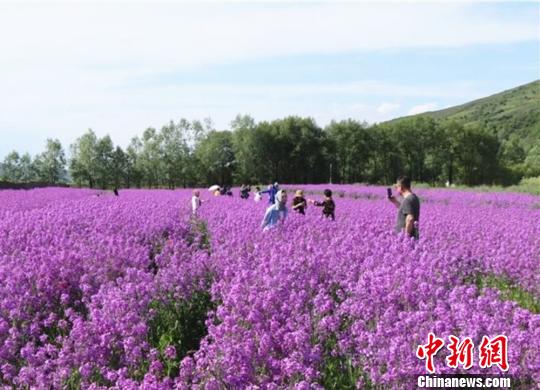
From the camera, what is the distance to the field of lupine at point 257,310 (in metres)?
4.20

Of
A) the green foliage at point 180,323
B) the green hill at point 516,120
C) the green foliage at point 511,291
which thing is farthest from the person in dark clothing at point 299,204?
the green hill at point 516,120

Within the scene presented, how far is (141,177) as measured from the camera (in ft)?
302

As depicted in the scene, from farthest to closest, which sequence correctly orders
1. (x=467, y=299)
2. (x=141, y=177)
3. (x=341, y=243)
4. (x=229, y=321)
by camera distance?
1. (x=141, y=177)
2. (x=341, y=243)
3. (x=467, y=299)
4. (x=229, y=321)

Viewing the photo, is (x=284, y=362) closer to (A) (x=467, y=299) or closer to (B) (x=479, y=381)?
(B) (x=479, y=381)

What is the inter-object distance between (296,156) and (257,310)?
75579 millimetres

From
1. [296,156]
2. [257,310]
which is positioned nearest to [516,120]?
[296,156]

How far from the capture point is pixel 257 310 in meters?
5.06

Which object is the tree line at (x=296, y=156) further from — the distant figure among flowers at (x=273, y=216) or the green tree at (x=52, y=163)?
the distant figure among flowers at (x=273, y=216)

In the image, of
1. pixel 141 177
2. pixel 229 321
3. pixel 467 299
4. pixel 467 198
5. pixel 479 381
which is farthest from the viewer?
pixel 141 177

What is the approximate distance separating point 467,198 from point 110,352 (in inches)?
1084

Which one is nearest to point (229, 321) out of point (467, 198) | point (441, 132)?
point (467, 198)

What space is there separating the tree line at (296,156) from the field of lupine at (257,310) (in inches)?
2760

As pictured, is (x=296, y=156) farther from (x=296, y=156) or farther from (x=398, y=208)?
(x=398, y=208)

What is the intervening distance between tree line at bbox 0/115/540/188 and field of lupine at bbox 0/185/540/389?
230 feet
